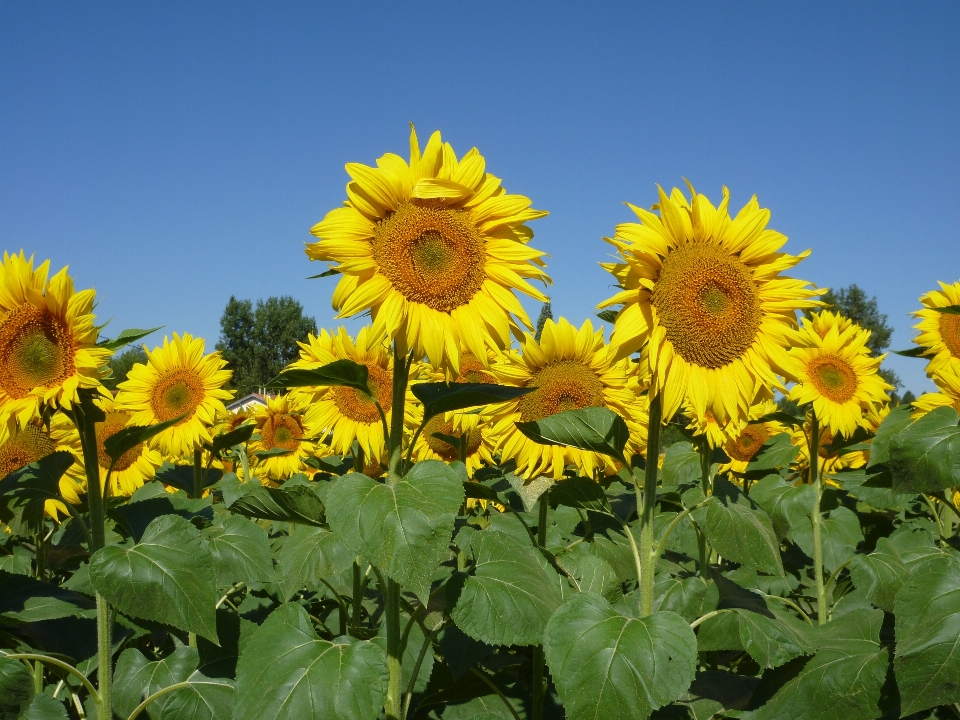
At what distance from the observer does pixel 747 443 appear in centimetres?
702

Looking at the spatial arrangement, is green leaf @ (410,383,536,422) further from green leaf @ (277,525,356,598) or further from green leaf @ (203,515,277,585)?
green leaf @ (203,515,277,585)

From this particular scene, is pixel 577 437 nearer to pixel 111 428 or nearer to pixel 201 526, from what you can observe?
pixel 201 526

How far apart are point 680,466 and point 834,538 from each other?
0.95 meters

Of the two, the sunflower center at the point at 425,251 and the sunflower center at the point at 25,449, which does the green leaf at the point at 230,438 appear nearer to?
the sunflower center at the point at 25,449

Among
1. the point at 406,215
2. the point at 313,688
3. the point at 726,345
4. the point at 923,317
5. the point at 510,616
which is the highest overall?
the point at 923,317

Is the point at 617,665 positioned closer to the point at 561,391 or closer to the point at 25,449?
the point at 561,391

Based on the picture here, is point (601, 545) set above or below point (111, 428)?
below

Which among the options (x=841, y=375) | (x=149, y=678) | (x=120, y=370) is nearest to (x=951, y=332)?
(x=841, y=375)

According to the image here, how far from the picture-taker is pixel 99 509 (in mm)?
2785

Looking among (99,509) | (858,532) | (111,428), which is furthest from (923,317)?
(111,428)

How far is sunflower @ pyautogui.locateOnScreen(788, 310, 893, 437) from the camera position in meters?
4.97

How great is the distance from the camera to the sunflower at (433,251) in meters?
2.54

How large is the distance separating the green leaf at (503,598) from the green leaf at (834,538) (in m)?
2.56

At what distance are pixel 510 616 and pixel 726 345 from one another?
1.28 meters
